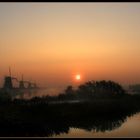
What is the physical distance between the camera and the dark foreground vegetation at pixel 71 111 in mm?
2541

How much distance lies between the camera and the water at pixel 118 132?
8.14 ft

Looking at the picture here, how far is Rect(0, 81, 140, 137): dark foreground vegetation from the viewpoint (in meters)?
2.54

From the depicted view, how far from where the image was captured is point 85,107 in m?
2.56

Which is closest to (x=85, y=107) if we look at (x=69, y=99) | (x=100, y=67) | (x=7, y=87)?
(x=69, y=99)

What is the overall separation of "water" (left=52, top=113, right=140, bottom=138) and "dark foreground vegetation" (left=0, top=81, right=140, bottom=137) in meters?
0.04

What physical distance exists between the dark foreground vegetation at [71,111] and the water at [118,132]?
0.12 ft

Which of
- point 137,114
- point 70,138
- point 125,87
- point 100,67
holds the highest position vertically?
point 100,67

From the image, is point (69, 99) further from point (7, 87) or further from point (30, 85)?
point (7, 87)

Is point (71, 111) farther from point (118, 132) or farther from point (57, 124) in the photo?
point (118, 132)

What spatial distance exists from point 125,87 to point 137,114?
0.24 m

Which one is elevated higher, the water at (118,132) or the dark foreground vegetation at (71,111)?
the dark foreground vegetation at (71,111)

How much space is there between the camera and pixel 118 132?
8.21 ft

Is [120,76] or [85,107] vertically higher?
[120,76]

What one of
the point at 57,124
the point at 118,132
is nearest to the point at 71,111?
the point at 57,124
